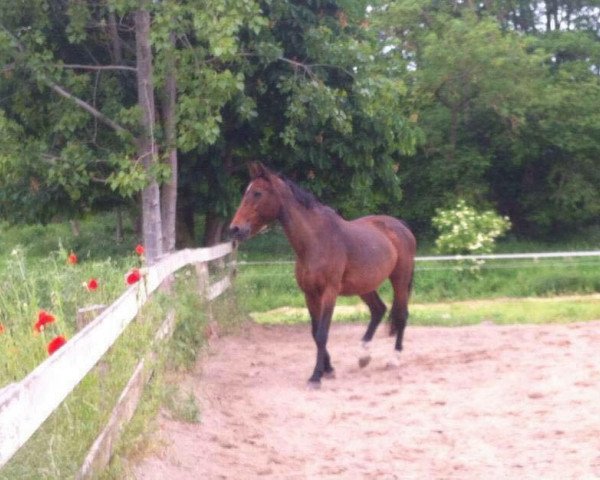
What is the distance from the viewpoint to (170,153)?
522 inches

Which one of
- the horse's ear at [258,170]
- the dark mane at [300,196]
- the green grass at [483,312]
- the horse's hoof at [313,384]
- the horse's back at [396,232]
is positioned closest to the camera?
the horse's hoof at [313,384]

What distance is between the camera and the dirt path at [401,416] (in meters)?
5.88

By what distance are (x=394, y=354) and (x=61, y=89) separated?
226 inches

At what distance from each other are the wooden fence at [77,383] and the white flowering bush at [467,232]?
15.2 meters

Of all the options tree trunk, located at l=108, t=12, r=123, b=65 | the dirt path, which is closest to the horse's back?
the dirt path

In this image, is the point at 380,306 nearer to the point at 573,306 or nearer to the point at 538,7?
the point at 573,306

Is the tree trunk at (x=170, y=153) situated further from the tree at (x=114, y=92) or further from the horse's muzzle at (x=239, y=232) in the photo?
the horse's muzzle at (x=239, y=232)

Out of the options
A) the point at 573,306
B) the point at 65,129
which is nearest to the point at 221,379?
the point at 65,129

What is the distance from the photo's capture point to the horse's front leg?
30.3ft

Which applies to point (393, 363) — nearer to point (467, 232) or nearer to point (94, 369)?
point (94, 369)

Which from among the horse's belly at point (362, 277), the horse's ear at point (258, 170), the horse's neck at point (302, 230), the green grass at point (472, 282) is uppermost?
the horse's ear at point (258, 170)

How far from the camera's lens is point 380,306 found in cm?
1144

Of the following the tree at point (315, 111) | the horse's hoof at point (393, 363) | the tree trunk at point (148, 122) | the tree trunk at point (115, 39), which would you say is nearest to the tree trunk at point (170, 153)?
the tree trunk at point (148, 122)

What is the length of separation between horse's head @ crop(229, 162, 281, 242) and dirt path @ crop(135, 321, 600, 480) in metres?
1.31
